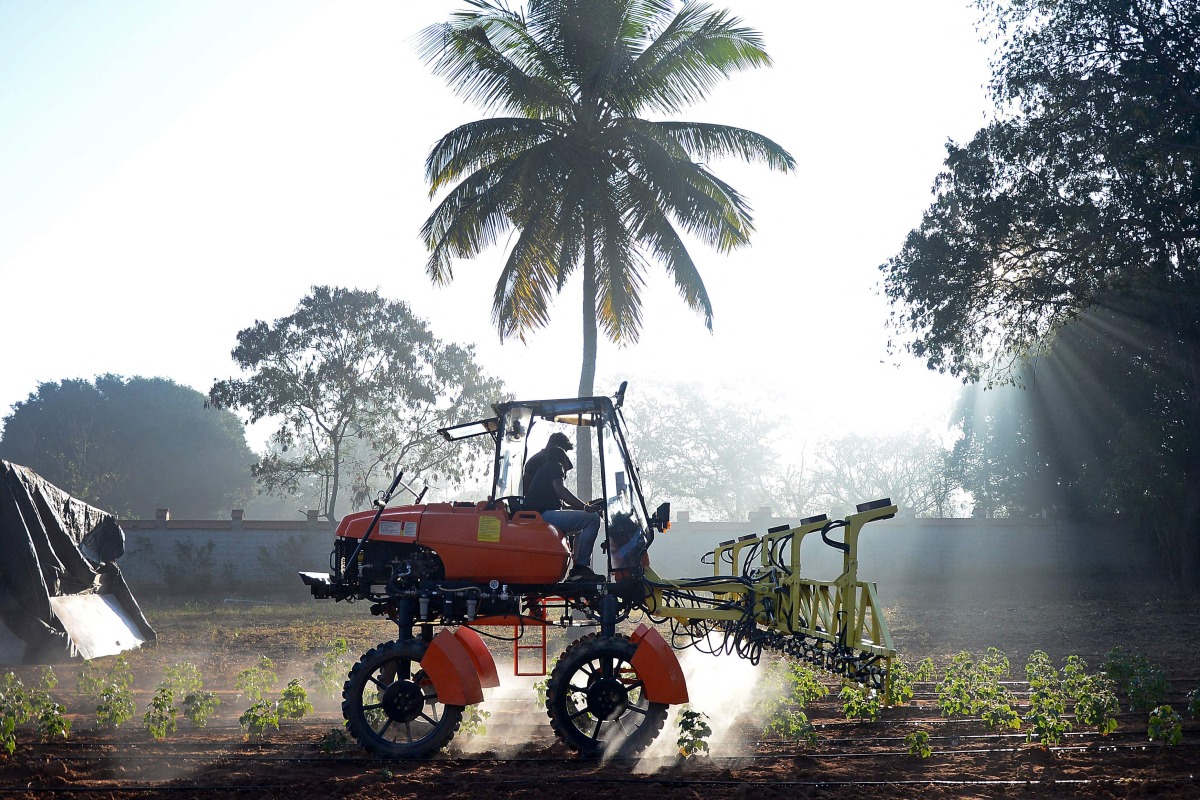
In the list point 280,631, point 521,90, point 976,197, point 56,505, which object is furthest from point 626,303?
point 56,505

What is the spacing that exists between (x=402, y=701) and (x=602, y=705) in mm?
1585

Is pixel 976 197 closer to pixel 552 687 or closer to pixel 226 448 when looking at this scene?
pixel 552 687

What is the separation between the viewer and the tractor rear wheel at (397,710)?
7.15m

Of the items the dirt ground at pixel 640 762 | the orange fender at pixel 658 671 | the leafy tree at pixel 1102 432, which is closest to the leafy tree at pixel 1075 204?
the leafy tree at pixel 1102 432

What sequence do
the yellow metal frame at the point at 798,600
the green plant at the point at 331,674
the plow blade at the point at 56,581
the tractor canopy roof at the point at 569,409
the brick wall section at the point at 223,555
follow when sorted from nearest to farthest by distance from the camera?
the yellow metal frame at the point at 798,600 < the tractor canopy roof at the point at 569,409 < the green plant at the point at 331,674 < the plow blade at the point at 56,581 < the brick wall section at the point at 223,555

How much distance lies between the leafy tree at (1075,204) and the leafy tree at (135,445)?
41.9 meters

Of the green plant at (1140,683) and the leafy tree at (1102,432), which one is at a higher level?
the leafy tree at (1102,432)

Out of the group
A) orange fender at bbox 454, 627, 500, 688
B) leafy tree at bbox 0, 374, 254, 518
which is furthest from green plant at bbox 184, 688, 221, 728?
leafy tree at bbox 0, 374, 254, 518

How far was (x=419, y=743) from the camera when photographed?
23.5 ft

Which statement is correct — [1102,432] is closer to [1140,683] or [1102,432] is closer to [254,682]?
[1140,683]

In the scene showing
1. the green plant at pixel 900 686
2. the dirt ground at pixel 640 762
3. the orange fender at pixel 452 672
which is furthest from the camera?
the green plant at pixel 900 686

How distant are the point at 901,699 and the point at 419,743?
Answer: 4698 mm

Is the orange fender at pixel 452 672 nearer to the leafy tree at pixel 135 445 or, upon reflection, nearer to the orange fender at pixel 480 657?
the orange fender at pixel 480 657

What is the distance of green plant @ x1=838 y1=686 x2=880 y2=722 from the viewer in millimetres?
8203
